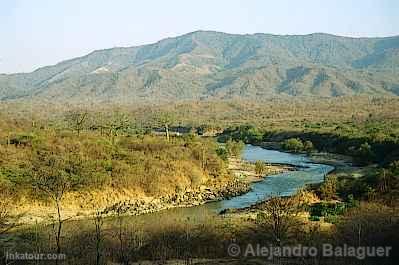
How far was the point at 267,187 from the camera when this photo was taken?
53.6 metres

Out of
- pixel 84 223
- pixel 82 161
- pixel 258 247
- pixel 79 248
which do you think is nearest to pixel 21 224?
pixel 84 223

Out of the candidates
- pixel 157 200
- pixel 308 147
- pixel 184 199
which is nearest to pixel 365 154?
pixel 308 147

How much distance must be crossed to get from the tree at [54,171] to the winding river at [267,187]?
6.41m

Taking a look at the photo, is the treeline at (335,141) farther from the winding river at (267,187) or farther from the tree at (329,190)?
Result: the tree at (329,190)

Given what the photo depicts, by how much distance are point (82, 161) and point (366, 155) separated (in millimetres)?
38710

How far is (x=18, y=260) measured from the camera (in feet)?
70.5

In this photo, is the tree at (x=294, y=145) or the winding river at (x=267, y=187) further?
the tree at (x=294, y=145)

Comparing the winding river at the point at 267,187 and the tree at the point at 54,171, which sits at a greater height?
the tree at the point at 54,171

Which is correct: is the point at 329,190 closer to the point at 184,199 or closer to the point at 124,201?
the point at 184,199

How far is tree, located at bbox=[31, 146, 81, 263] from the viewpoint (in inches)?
1614

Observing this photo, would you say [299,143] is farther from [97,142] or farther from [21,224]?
[21,224]

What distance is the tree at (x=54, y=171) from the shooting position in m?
41.0

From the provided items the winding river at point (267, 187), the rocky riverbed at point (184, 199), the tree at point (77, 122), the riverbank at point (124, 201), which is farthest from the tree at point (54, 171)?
the tree at point (77, 122)

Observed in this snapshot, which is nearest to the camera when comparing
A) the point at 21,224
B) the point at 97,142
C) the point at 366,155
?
the point at 21,224
